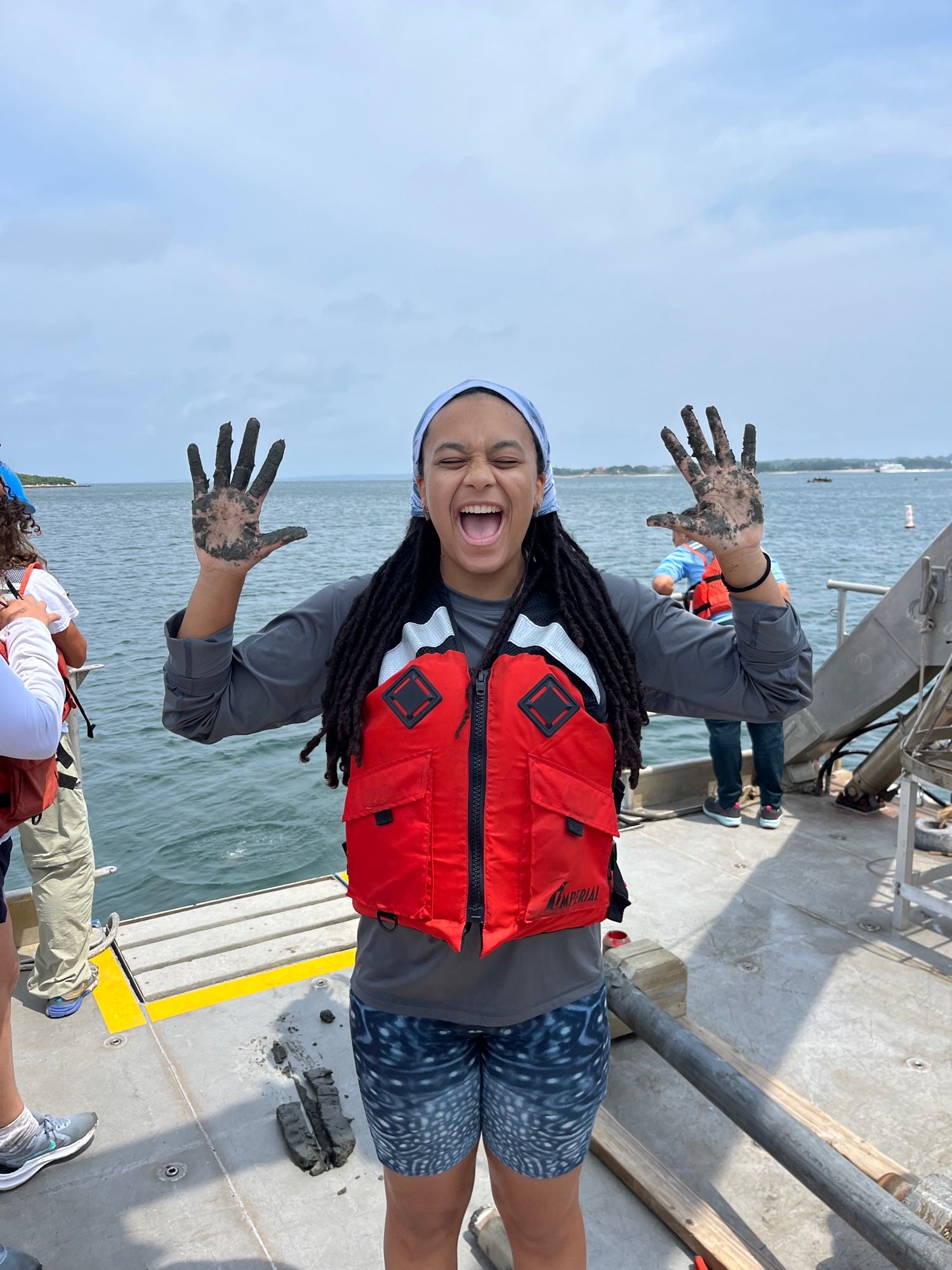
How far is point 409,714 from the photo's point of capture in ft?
5.81

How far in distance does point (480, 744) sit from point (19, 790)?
1.31 metres

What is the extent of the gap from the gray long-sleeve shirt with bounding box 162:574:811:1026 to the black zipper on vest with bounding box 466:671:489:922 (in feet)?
0.24

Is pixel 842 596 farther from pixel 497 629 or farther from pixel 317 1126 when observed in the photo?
pixel 497 629

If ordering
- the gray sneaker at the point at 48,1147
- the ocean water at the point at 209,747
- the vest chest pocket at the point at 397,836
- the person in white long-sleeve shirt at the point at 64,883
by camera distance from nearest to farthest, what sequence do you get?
1. the vest chest pocket at the point at 397,836
2. the gray sneaker at the point at 48,1147
3. the person in white long-sleeve shirt at the point at 64,883
4. the ocean water at the point at 209,747

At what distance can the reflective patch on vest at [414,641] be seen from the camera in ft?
6.06

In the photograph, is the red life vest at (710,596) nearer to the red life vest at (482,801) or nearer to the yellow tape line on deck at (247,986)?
the yellow tape line on deck at (247,986)

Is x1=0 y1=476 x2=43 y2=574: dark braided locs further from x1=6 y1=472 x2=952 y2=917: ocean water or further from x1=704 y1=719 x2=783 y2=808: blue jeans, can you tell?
x1=704 y1=719 x2=783 y2=808: blue jeans

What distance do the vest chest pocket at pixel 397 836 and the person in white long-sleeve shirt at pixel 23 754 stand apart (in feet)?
2.95

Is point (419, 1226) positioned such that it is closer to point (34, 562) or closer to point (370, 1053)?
point (370, 1053)

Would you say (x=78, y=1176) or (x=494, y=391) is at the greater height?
(x=494, y=391)

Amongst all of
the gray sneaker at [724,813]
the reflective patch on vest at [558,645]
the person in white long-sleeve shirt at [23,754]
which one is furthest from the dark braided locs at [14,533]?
the gray sneaker at [724,813]

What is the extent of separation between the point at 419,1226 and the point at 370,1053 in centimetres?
41

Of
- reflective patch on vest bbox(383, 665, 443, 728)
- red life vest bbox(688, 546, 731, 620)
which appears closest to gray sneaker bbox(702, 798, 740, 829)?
red life vest bbox(688, 546, 731, 620)

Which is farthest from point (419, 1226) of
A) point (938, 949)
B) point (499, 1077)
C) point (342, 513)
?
point (342, 513)
